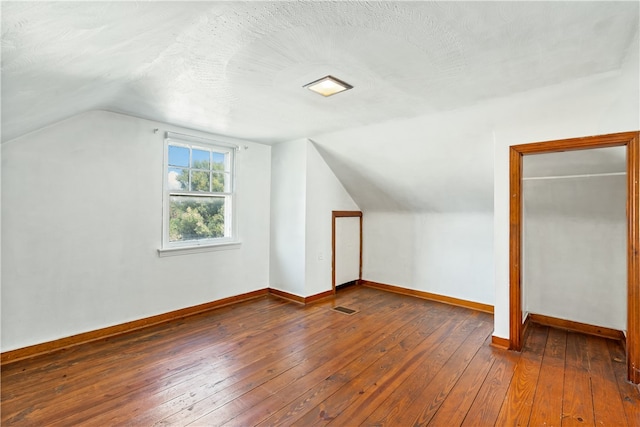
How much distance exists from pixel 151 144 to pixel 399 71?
280cm

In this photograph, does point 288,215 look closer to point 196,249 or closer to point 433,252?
point 196,249

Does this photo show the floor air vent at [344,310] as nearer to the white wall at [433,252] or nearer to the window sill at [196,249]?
the white wall at [433,252]

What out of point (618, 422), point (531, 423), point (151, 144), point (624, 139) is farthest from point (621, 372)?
point (151, 144)

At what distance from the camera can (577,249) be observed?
339 centimetres

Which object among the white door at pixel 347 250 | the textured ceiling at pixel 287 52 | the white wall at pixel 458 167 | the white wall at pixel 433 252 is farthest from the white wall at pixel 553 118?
the white door at pixel 347 250

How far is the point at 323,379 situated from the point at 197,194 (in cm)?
269

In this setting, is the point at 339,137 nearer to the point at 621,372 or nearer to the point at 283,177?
the point at 283,177

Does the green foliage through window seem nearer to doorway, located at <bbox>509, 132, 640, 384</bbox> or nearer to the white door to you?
the white door

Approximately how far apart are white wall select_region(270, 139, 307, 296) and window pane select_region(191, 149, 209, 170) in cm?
102

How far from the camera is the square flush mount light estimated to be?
2340 millimetres

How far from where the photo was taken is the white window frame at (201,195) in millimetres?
3619

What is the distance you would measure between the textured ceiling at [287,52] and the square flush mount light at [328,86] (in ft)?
0.28

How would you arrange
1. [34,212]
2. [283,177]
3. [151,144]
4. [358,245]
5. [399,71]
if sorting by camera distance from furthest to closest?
1. [358,245]
2. [283,177]
3. [151,144]
4. [34,212]
5. [399,71]

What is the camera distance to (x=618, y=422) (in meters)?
1.93
